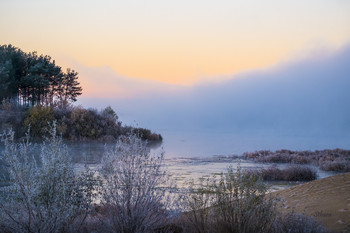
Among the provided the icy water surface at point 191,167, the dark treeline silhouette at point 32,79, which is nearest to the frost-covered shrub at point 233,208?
the icy water surface at point 191,167

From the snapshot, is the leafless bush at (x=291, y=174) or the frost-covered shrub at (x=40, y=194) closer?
the frost-covered shrub at (x=40, y=194)

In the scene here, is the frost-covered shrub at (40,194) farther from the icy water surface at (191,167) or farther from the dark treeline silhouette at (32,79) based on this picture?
the dark treeline silhouette at (32,79)

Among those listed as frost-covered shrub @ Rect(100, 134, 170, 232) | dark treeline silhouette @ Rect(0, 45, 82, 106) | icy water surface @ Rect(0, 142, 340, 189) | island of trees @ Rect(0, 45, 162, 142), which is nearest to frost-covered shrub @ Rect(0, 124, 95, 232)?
frost-covered shrub @ Rect(100, 134, 170, 232)

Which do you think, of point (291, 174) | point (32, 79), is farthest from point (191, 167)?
point (32, 79)

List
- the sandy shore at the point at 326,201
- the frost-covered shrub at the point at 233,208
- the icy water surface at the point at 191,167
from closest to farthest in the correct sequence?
the frost-covered shrub at the point at 233,208 → the sandy shore at the point at 326,201 → the icy water surface at the point at 191,167

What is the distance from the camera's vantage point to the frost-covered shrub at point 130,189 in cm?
579

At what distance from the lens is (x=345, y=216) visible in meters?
6.88

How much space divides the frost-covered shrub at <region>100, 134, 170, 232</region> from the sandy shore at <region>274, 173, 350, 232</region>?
283 centimetres

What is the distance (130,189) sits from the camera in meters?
5.82

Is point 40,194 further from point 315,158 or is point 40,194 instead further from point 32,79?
point 32,79

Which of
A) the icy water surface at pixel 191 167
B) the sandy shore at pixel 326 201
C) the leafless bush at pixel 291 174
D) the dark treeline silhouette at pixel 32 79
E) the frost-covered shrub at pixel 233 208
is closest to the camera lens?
the frost-covered shrub at pixel 233 208

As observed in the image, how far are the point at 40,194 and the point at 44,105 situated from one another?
90.2ft

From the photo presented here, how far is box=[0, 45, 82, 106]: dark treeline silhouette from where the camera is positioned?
37.8 m

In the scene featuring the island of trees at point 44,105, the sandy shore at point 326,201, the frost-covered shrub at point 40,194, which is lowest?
the sandy shore at point 326,201
